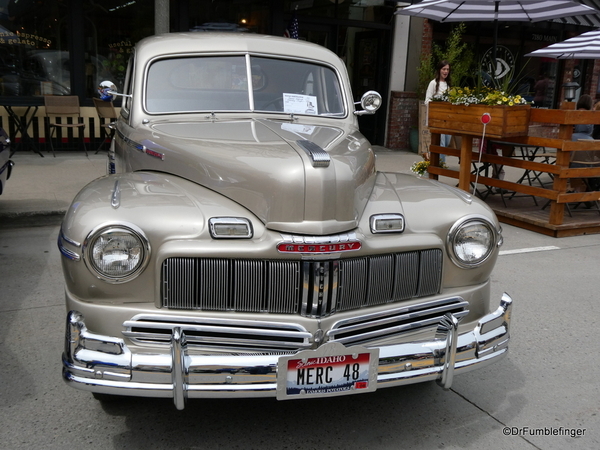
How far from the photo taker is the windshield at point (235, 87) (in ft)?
13.1

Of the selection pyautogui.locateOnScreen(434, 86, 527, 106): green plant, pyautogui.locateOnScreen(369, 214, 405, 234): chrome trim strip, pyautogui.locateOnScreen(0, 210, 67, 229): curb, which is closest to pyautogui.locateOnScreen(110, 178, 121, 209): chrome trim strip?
pyautogui.locateOnScreen(369, 214, 405, 234): chrome trim strip

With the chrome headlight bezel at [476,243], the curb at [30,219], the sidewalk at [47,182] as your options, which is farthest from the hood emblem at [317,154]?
the sidewalk at [47,182]

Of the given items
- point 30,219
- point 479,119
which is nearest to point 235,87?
point 30,219

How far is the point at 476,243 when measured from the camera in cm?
309

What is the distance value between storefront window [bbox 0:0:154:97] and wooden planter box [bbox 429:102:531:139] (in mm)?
5968

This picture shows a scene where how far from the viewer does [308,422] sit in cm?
316

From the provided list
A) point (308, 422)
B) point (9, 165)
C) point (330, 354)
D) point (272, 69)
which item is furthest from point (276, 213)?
point (9, 165)

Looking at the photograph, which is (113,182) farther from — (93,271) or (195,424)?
(195,424)

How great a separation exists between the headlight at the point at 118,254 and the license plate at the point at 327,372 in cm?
74

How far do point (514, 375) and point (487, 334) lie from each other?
102cm

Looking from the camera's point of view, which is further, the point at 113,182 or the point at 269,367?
the point at 113,182

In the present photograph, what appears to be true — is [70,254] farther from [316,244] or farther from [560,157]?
[560,157]

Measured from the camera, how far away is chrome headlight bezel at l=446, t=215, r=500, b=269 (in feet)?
9.94

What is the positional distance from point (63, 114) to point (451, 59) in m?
7.49
